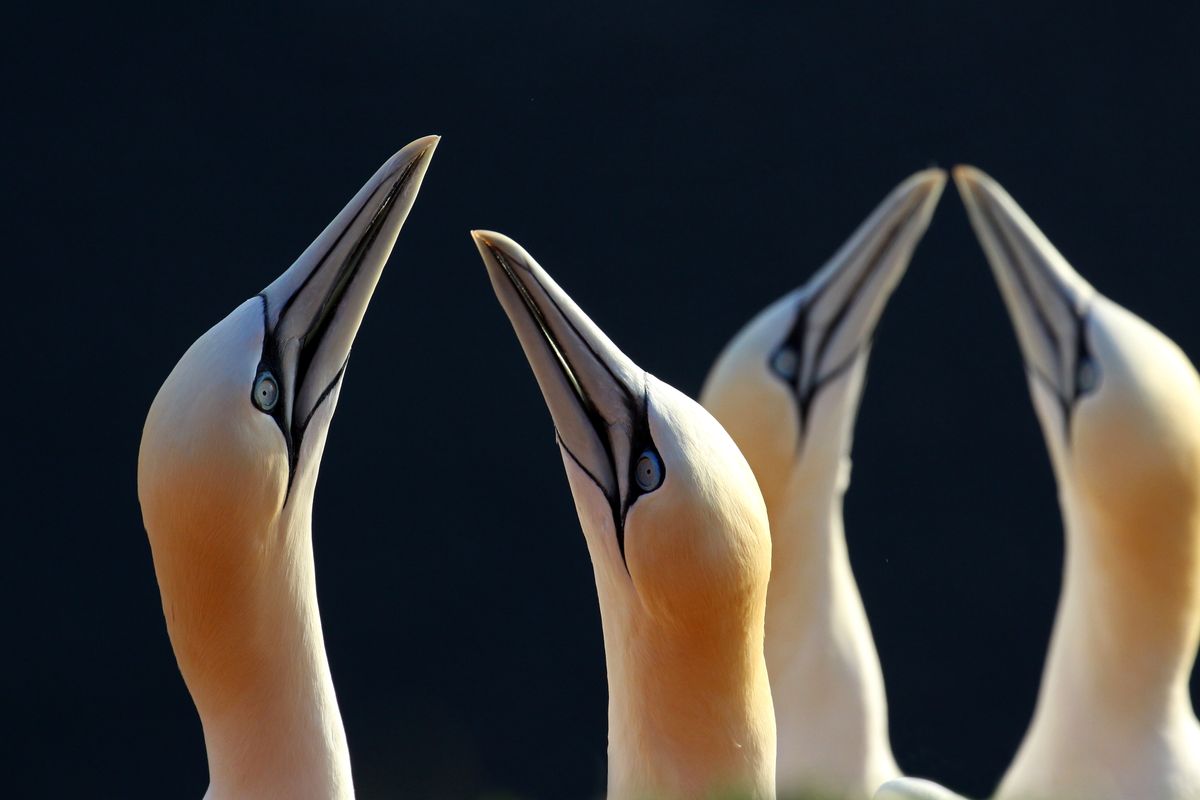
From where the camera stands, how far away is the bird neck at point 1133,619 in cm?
517

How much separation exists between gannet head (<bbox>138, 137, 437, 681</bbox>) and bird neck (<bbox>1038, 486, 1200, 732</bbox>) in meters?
2.13

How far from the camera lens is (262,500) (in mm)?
3885

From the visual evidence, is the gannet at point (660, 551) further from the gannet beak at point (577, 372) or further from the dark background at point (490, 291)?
the dark background at point (490, 291)

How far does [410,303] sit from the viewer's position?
7980 millimetres

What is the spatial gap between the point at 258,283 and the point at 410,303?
0.59m

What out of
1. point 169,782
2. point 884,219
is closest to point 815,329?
point 884,219

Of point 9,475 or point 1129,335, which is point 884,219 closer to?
point 1129,335

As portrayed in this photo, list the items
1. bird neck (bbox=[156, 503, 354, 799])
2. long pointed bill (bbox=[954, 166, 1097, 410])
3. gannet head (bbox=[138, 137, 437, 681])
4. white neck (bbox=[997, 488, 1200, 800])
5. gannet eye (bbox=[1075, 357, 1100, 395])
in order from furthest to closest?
long pointed bill (bbox=[954, 166, 1097, 410]) → gannet eye (bbox=[1075, 357, 1100, 395]) → white neck (bbox=[997, 488, 1200, 800]) → bird neck (bbox=[156, 503, 354, 799]) → gannet head (bbox=[138, 137, 437, 681])

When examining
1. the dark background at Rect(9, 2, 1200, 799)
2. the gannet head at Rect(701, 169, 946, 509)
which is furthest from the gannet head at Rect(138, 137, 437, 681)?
the dark background at Rect(9, 2, 1200, 799)

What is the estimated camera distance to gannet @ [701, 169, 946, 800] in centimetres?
572

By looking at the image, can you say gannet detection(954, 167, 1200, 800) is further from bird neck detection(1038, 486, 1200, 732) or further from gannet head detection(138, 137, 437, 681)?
gannet head detection(138, 137, 437, 681)

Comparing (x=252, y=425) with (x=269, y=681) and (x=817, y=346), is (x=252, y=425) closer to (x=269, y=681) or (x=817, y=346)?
(x=269, y=681)

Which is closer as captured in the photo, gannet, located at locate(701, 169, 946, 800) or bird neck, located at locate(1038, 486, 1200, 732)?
bird neck, located at locate(1038, 486, 1200, 732)

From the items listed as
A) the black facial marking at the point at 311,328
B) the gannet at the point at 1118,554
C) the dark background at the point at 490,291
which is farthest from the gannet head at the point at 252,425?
the dark background at the point at 490,291
